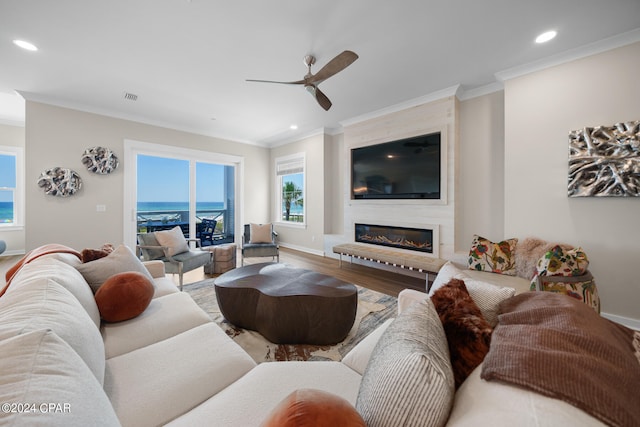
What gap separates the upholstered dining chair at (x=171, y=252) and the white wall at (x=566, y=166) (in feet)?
13.7

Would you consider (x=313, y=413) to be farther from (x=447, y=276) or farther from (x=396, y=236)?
(x=396, y=236)

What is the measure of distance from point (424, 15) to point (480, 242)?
2.46m

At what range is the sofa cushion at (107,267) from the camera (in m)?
1.58

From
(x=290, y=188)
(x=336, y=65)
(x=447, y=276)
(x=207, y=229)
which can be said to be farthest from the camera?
(x=290, y=188)

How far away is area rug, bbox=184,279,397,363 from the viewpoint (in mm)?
1795

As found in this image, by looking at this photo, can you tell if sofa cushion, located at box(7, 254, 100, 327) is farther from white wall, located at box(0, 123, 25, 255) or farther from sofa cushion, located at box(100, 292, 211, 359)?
white wall, located at box(0, 123, 25, 255)

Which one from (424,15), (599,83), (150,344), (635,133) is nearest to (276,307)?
(150,344)

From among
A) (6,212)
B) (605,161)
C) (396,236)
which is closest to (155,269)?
(396,236)

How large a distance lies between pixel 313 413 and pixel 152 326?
1380mm

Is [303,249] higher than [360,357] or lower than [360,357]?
lower

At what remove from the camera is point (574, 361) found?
0.53 metres

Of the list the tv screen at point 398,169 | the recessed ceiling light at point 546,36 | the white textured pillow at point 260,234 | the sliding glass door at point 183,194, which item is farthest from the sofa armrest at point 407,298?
the sliding glass door at point 183,194

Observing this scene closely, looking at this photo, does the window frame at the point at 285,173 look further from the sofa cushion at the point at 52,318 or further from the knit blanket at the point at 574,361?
the knit blanket at the point at 574,361

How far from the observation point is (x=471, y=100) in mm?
3377
